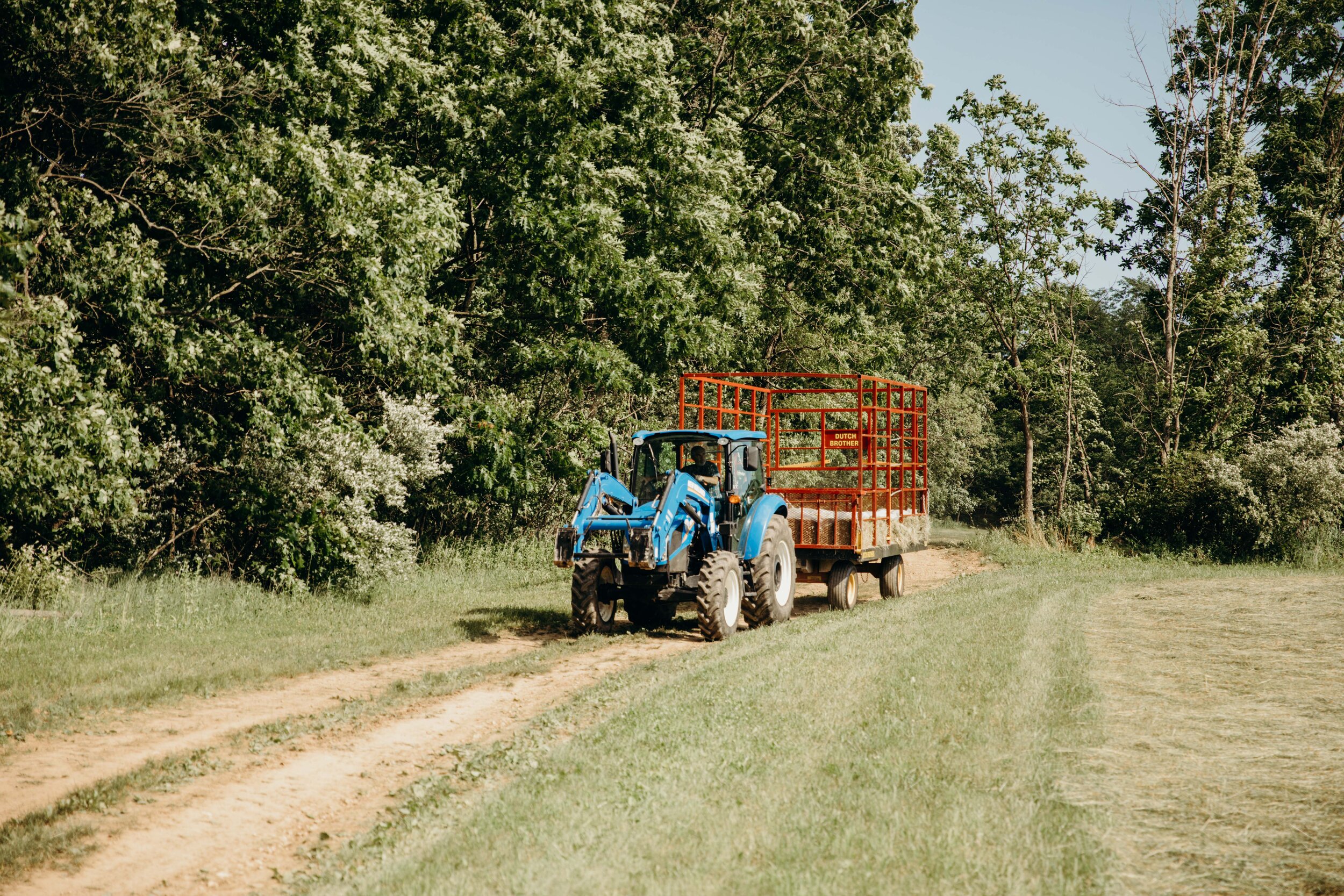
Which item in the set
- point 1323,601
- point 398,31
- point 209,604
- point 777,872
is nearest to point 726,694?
point 777,872

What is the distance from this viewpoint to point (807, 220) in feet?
78.6

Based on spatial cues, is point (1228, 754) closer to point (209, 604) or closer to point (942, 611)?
point (942, 611)

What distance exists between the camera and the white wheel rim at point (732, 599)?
39.5 ft

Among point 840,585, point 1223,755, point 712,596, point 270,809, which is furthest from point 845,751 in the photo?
point 840,585

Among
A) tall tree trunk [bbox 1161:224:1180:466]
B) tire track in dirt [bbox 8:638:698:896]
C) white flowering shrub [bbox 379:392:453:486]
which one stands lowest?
tire track in dirt [bbox 8:638:698:896]

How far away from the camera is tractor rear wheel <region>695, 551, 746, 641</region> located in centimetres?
1177

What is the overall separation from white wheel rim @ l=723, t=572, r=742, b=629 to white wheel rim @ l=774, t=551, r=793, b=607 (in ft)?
3.91

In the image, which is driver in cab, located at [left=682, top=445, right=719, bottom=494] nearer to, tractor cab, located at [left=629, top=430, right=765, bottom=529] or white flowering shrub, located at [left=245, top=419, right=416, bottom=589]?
tractor cab, located at [left=629, top=430, right=765, bottom=529]

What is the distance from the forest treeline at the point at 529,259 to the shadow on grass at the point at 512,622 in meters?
2.03

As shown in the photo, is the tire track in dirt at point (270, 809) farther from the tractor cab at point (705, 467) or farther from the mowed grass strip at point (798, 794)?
the tractor cab at point (705, 467)

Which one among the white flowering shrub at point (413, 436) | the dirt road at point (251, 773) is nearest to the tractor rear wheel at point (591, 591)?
the dirt road at point (251, 773)

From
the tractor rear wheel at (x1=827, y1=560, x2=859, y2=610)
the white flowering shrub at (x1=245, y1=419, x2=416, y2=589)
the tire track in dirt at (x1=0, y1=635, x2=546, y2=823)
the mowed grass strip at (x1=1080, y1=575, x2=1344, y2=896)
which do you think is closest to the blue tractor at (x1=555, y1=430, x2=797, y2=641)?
the tractor rear wheel at (x1=827, y1=560, x2=859, y2=610)

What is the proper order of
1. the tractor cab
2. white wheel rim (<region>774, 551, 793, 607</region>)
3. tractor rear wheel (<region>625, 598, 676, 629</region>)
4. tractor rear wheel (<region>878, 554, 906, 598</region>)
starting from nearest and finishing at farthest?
the tractor cab, tractor rear wheel (<region>625, 598, 676, 629</region>), white wheel rim (<region>774, 551, 793, 607</region>), tractor rear wheel (<region>878, 554, 906, 598</region>)

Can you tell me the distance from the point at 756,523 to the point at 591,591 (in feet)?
8.03
